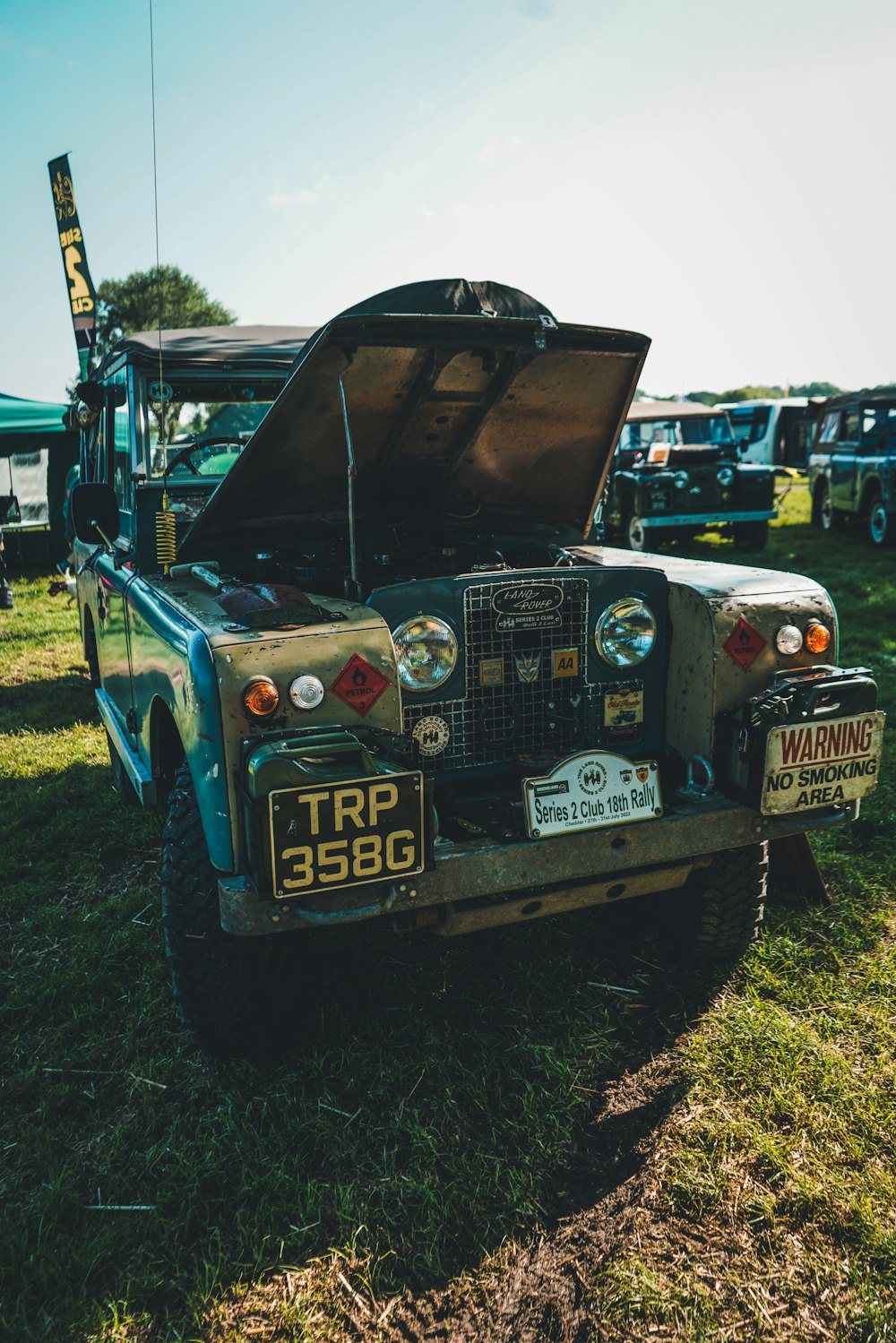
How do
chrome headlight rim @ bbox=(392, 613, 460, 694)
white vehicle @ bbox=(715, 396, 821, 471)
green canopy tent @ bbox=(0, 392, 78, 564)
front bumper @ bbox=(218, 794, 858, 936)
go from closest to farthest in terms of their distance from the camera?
front bumper @ bbox=(218, 794, 858, 936) → chrome headlight rim @ bbox=(392, 613, 460, 694) → green canopy tent @ bbox=(0, 392, 78, 564) → white vehicle @ bbox=(715, 396, 821, 471)

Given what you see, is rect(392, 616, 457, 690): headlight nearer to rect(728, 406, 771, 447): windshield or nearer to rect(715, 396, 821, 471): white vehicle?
rect(715, 396, 821, 471): white vehicle

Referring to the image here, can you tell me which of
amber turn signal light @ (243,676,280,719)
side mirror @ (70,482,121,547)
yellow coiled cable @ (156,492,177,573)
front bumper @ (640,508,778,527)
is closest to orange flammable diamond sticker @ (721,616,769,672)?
amber turn signal light @ (243,676,280,719)

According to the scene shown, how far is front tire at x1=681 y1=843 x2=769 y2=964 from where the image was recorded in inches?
118

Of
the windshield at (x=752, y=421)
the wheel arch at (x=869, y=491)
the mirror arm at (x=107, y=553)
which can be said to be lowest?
the wheel arch at (x=869, y=491)

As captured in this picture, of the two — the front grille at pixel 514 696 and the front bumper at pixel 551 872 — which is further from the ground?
the front grille at pixel 514 696

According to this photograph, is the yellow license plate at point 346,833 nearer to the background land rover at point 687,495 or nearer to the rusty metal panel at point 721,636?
the rusty metal panel at point 721,636

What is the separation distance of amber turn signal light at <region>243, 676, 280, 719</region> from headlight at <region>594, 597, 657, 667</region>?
3.84 ft

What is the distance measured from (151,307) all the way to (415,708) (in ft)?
130

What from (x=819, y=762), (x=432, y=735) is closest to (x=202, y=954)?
(x=432, y=735)

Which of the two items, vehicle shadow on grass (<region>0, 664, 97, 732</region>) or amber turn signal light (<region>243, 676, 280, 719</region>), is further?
vehicle shadow on grass (<region>0, 664, 97, 732</region>)

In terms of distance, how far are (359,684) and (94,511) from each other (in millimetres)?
1844

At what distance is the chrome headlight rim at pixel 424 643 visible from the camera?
272cm

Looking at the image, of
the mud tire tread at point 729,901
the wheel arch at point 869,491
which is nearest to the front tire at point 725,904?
the mud tire tread at point 729,901

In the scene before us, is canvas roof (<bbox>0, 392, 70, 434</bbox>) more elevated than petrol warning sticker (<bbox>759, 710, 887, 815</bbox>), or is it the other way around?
canvas roof (<bbox>0, 392, 70, 434</bbox>)
